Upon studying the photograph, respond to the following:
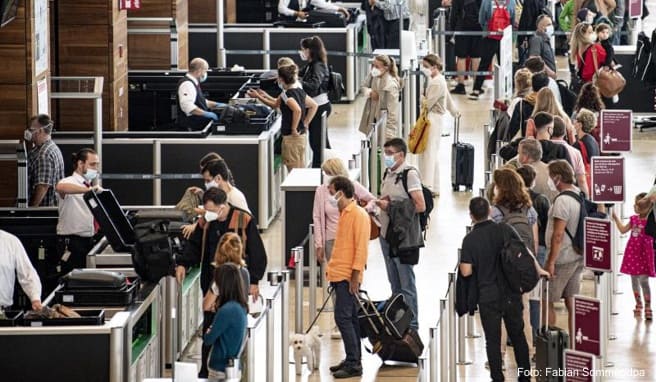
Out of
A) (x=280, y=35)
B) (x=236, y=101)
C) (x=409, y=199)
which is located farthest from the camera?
(x=280, y=35)

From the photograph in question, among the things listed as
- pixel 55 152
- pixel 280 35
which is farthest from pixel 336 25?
pixel 55 152

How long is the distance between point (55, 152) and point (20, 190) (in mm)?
481

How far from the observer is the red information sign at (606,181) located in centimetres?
1494

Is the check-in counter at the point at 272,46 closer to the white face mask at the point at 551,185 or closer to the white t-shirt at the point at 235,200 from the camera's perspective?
the white face mask at the point at 551,185

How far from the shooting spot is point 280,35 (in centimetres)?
2725

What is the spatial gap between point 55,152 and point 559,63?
15.6m

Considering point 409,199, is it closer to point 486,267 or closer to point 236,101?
A: point 486,267

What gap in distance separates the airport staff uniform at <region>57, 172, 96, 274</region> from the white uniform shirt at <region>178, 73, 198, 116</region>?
439 cm

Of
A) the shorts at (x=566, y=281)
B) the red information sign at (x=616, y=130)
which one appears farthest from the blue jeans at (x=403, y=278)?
the red information sign at (x=616, y=130)

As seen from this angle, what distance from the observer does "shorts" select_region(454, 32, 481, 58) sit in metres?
28.2

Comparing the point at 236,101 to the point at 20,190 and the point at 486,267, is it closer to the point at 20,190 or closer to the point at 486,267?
the point at 20,190

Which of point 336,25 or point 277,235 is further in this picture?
point 336,25

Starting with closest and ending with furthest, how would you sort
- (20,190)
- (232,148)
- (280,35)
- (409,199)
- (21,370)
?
(21,370)
(409,199)
(20,190)
(232,148)
(280,35)

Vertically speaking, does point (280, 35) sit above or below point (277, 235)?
above
